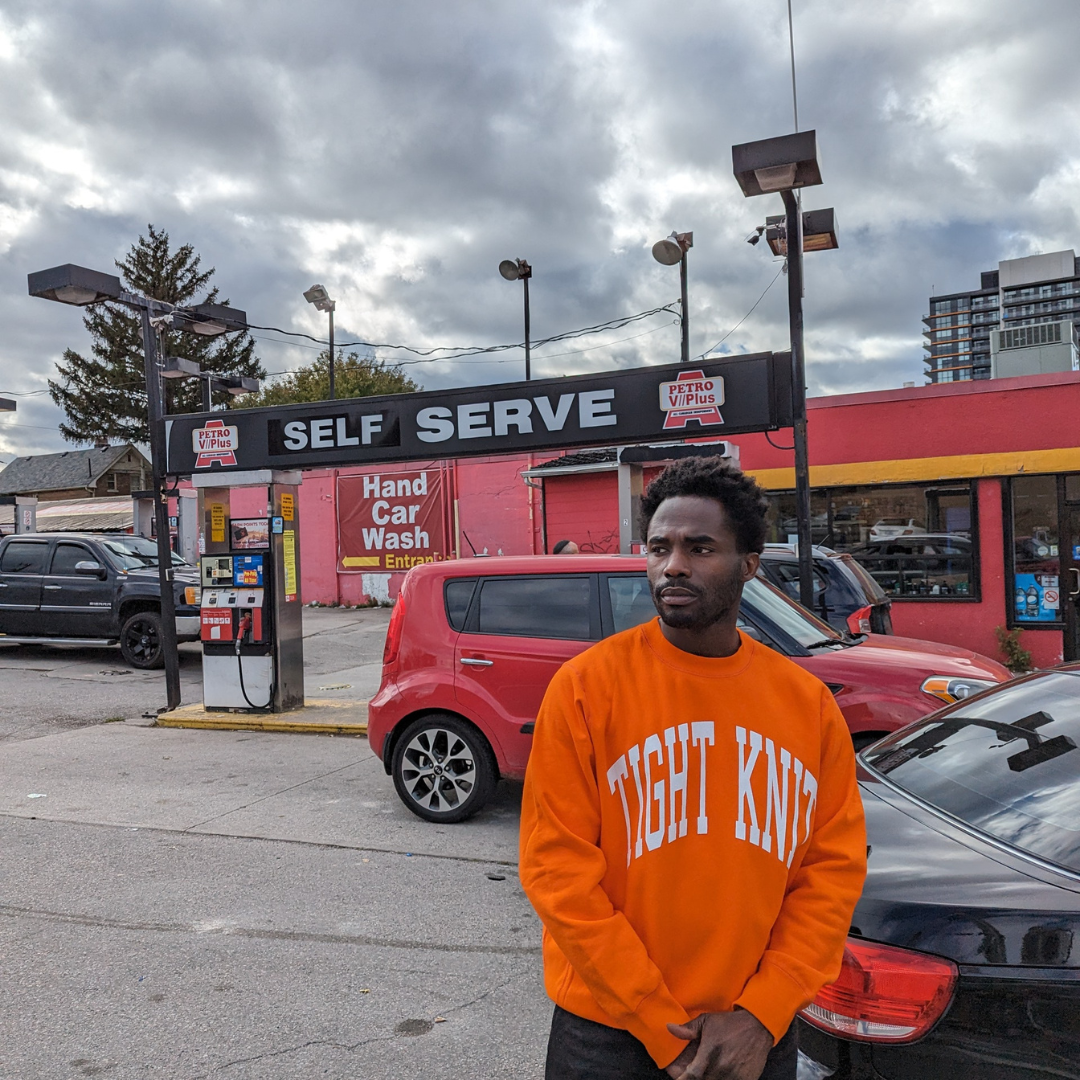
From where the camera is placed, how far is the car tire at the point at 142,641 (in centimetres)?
1296

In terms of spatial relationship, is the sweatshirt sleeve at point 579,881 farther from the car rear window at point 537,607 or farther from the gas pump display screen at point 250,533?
the gas pump display screen at point 250,533

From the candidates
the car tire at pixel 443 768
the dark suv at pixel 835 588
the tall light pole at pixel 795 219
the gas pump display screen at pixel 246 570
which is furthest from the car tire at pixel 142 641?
the tall light pole at pixel 795 219

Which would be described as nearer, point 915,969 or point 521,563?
point 915,969

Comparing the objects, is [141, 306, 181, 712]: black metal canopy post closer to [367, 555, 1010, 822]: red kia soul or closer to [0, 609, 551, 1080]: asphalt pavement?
[0, 609, 551, 1080]: asphalt pavement

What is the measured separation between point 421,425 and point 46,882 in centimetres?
517

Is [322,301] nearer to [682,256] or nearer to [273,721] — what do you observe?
[682,256]

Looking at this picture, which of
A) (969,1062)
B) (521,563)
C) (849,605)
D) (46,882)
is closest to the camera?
(969,1062)

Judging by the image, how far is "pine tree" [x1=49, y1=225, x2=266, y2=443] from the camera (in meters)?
48.8

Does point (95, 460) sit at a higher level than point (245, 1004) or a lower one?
higher

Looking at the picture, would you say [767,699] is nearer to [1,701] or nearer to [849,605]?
[849,605]

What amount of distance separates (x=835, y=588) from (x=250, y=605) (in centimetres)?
594

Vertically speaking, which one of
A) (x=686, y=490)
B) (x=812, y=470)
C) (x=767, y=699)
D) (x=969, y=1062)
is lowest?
(x=969, y=1062)

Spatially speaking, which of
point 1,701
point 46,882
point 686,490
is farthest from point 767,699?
point 1,701

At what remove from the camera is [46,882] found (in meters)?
4.93
